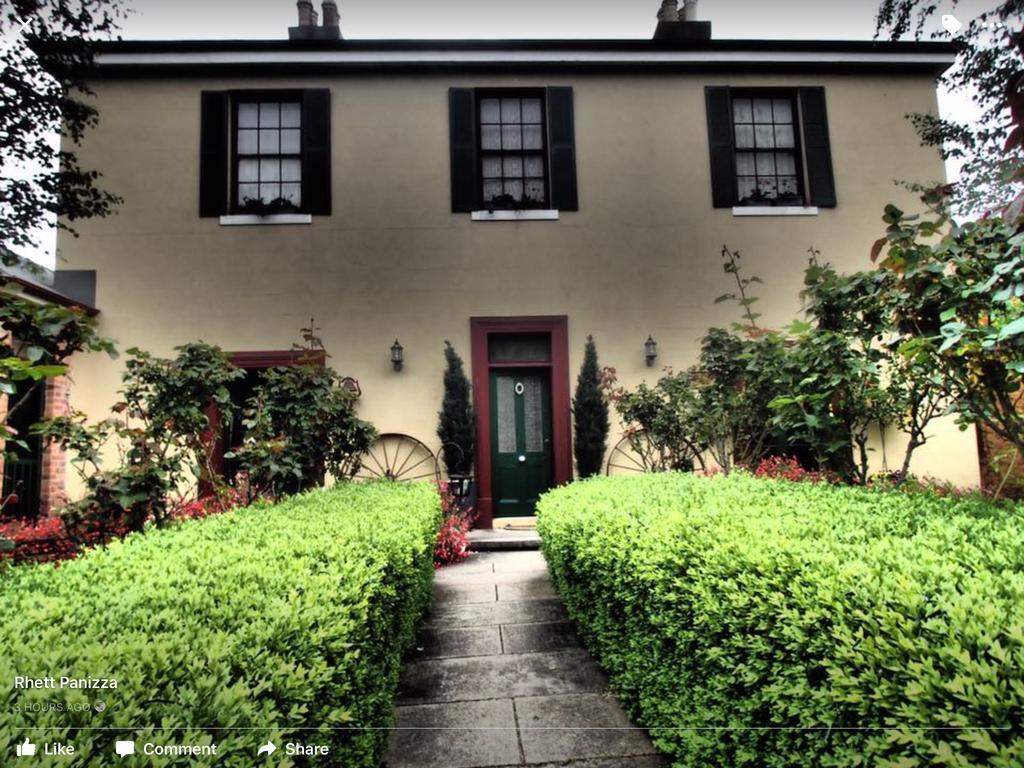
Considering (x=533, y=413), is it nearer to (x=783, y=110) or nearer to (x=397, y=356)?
(x=397, y=356)

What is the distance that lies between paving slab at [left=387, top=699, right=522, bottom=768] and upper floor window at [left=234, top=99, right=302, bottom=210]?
753 centimetres

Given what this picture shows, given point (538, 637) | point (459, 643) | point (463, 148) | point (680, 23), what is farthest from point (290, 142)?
point (538, 637)

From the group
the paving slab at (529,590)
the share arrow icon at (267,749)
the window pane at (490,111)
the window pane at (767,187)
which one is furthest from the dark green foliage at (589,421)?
the share arrow icon at (267,749)

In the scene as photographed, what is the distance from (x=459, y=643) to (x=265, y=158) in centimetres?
761

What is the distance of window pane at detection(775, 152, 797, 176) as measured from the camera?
347 inches

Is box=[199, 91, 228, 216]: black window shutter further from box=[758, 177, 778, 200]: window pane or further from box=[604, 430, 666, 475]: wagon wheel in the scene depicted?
box=[758, 177, 778, 200]: window pane

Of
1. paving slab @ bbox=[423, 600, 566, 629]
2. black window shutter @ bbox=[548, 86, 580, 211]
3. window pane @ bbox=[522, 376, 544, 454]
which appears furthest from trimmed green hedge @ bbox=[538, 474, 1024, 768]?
black window shutter @ bbox=[548, 86, 580, 211]

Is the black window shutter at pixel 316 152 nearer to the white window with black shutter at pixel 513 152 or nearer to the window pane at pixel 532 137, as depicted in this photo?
the white window with black shutter at pixel 513 152

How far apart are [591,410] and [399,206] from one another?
13.2ft

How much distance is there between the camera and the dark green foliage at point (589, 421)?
7.86 meters

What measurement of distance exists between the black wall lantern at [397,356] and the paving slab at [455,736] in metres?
5.42

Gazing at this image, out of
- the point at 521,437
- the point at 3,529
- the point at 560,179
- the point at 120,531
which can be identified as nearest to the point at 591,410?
the point at 521,437

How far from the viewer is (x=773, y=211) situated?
27.7ft

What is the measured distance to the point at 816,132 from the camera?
28.2ft
